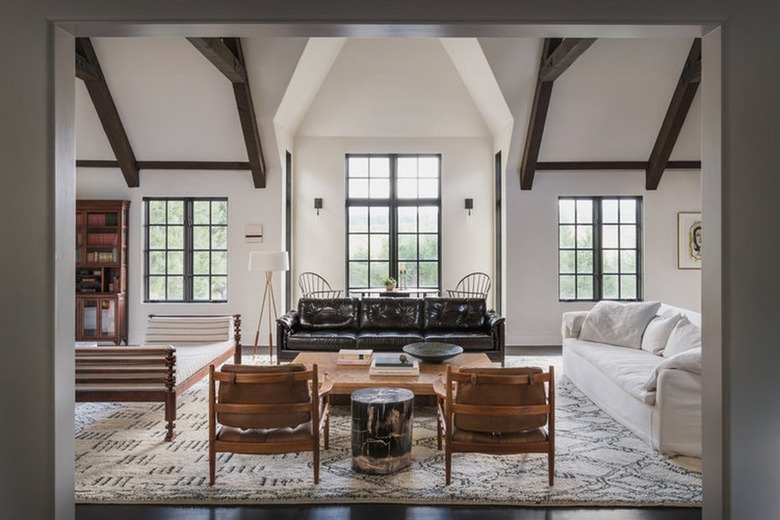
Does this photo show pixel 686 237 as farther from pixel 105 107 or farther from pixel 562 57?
pixel 105 107

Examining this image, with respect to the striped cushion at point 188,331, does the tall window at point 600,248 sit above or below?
above

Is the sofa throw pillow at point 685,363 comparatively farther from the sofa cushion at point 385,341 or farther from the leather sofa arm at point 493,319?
the sofa cushion at point 385,341

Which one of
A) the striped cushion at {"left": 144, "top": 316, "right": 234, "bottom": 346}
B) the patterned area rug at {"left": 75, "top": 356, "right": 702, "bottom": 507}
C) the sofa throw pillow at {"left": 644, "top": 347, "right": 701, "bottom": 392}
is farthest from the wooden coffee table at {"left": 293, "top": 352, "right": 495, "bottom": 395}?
the sofa throw pillow at {"left": 644, "top": 347, "right": 701, "bottom": 392}

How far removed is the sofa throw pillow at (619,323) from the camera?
5.40 metres

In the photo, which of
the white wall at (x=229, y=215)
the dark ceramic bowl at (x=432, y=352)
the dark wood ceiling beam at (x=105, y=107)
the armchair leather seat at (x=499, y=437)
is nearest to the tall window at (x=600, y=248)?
the dark ceramic bowl at (x=432, y=352)

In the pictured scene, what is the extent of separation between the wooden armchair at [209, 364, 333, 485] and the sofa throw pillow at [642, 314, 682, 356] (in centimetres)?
344

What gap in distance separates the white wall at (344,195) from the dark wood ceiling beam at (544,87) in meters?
1.10

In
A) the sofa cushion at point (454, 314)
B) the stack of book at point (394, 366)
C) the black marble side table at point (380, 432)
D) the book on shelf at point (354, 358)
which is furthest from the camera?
the sofa cushion at point (454, 314)

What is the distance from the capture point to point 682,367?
3779mm

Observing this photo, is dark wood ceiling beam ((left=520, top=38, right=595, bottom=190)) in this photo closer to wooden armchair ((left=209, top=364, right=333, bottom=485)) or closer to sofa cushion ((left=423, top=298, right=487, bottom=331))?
sofa cushion ((left=423, top=298, right=487, bottom=331))

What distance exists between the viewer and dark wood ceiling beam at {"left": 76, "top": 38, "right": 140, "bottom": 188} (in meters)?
6.71
